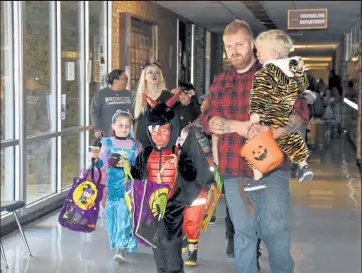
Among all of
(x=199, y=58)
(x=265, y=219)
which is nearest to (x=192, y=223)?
(x=265, y=219)

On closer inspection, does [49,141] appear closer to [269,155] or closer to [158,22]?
[269,155]

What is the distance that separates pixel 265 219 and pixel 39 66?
14.3 feet

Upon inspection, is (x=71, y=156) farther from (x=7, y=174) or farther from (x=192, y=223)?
(x=192, y=223)

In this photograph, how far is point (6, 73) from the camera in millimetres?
6250

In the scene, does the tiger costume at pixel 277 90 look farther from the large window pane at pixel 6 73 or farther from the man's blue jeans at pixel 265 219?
the large window pane at pixel 6 73

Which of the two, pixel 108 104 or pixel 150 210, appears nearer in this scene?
pixel 150 210

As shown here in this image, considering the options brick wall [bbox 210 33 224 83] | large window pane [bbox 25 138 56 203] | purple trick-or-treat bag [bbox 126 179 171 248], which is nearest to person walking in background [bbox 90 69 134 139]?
large window pane [bbox 25 138 56 203]

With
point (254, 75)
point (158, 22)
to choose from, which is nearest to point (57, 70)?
point (254, 75)

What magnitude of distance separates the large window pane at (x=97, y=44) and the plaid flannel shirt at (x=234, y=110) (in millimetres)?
5428

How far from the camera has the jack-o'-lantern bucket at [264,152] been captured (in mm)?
3432

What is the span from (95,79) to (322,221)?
13.1ft

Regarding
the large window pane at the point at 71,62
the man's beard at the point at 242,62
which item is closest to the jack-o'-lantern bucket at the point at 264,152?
the man's beard at the point at 242,62

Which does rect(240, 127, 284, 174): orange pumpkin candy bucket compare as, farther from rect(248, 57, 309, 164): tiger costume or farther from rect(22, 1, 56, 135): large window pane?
rect(22, 1, 56, 135): large window pane

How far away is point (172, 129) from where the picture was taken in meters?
4.11
